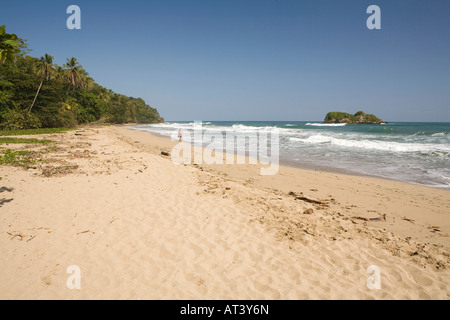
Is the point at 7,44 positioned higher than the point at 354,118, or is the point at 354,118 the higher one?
the point at 354,118

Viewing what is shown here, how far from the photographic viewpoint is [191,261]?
354 cm

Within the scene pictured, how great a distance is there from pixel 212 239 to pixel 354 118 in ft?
346

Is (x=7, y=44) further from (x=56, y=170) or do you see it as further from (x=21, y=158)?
(x=21, y=158)

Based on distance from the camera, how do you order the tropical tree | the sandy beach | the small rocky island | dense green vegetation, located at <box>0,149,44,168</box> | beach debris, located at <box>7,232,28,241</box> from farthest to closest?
the small rocky island → dense green vegetation, located at <box>0,149,44,168</box> → beach debris, located at <box>7,232,28,241</box> → the sandy beach → the tropical tree

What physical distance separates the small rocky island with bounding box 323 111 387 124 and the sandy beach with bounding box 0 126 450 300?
98616mm

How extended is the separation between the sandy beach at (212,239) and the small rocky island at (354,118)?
324 feet

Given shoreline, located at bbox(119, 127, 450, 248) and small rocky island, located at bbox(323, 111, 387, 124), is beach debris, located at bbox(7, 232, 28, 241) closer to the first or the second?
shoreline, located at bbox(119, 127, 450, 248)

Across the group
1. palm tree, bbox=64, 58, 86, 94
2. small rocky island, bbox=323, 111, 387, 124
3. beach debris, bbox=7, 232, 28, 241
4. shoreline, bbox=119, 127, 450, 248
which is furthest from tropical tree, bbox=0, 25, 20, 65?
small rocky island, bbox=323, 111, 387, 124

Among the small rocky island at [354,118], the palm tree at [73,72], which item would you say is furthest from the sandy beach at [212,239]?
the small rocky island at [354,118]

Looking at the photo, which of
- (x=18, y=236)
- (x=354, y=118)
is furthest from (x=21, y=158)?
(x=354, y=118)

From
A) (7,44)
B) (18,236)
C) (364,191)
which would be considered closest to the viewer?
(7,44)

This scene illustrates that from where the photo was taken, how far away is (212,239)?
13.8 feet

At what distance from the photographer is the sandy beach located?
301 cm

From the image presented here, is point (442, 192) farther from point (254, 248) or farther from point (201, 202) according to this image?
point (201, 202)
